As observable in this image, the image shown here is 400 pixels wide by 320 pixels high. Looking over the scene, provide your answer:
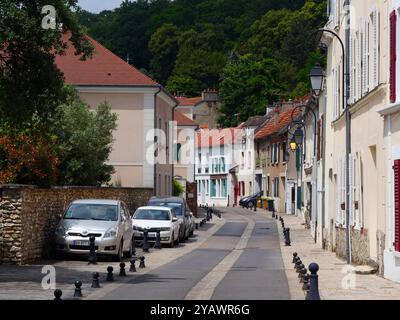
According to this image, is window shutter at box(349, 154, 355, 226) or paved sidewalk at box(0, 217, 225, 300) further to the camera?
window shutter at box(349, 154, 355, 226)

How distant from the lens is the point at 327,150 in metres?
32.7

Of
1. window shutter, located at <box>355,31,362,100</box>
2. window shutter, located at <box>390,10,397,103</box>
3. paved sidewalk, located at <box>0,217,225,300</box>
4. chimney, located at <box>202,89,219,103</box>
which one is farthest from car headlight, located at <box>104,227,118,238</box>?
chimney, located at <box>202,89,219,103</box>

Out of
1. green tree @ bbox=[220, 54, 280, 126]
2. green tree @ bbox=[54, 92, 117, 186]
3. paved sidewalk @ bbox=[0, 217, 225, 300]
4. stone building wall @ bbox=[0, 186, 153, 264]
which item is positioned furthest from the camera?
green tree @ bbox=[220, 54, 280, 126]

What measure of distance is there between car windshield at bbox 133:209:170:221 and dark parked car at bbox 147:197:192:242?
2.04m

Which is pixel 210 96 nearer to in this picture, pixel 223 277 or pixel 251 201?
pixel 251 201

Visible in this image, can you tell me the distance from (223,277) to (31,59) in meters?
6.43

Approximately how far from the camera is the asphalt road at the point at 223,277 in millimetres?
16969

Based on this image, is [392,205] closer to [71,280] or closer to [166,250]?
[71,280]

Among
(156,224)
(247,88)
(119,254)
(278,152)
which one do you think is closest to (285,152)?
(278,152)

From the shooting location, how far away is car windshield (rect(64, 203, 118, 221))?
1046 inches

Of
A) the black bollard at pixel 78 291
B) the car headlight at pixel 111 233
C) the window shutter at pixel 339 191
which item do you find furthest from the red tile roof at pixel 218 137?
the black bollard at pixel 78 291

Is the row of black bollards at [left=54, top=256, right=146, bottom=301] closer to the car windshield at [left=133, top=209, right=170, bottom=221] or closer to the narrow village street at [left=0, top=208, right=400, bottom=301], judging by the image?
the narrow village street at [left=0, top=208, right=400, bottom=301]

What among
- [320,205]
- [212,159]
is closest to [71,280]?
[320,205]

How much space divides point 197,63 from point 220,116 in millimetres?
13220
